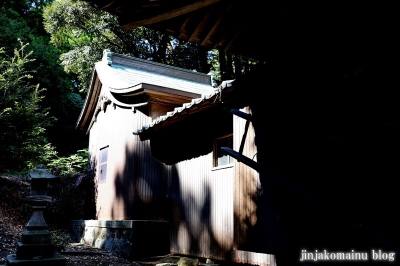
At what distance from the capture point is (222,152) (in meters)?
7.62

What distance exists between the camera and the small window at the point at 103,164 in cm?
1221

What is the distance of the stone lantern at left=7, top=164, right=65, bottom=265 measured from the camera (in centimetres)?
630

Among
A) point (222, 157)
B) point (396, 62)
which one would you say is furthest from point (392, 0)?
point (222, 157)

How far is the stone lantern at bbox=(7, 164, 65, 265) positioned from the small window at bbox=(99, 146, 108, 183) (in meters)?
5.06

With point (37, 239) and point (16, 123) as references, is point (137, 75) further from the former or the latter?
point (37, 239)

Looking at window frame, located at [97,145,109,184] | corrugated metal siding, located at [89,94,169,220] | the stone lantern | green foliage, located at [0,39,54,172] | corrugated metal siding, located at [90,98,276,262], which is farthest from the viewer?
window frame, located at [97,145,109,184]

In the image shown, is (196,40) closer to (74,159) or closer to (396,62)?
(396,62)

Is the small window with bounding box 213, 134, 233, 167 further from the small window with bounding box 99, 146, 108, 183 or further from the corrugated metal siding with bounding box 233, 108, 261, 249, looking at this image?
the small window with bounding box 99, 146, 108, 183

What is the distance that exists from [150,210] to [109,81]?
4.87m

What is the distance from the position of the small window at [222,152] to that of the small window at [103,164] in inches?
233

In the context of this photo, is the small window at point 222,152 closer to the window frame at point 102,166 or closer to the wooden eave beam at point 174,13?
the wooden eave beam at point 174,13

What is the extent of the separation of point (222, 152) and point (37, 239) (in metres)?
4.27

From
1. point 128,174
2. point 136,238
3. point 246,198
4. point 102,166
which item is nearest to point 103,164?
point 102,166

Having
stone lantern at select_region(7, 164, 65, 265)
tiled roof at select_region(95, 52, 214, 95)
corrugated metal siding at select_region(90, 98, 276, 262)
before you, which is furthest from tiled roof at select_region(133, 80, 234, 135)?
tiled roof at select_region(95, 52, 214, 95)
